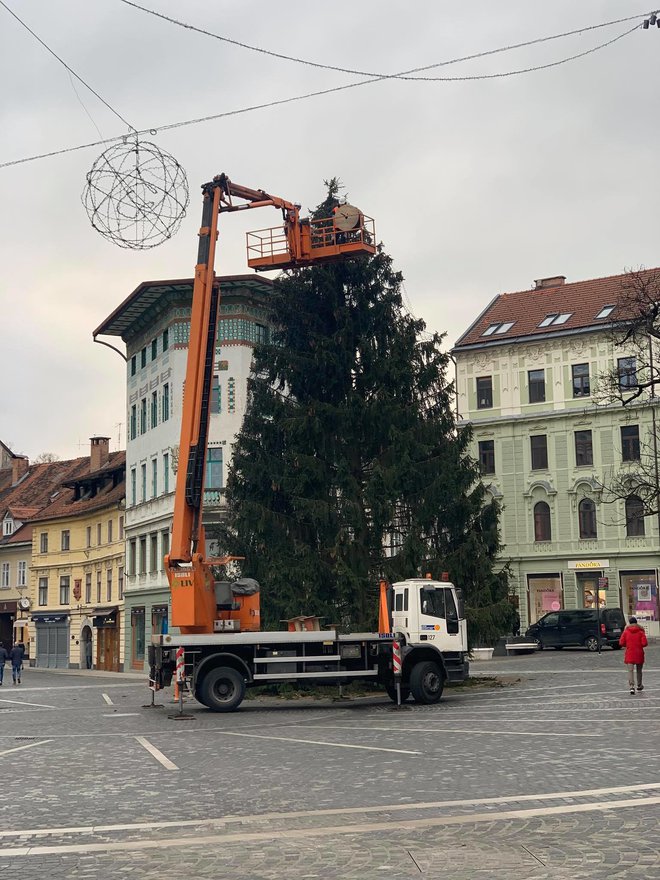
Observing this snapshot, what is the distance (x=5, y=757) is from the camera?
1711 centimetres

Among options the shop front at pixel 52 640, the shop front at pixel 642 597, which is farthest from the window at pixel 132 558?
the shop front at pixel 642 597

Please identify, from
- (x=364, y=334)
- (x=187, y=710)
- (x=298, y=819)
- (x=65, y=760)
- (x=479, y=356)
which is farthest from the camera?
(x=479, y=356)

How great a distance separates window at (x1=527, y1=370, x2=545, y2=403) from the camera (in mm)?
59938

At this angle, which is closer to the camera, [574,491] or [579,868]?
[579,868]

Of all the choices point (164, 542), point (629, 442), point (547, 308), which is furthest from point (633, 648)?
point (547, 308)

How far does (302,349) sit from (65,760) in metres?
17.9

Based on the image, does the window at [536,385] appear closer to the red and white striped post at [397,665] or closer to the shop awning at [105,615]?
the shop awning at [105,615]

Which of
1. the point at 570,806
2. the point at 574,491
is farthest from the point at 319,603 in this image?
the point at 574,491

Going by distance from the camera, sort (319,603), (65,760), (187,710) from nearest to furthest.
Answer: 1. (65,760)
2. (187,710)
3. (319,603)

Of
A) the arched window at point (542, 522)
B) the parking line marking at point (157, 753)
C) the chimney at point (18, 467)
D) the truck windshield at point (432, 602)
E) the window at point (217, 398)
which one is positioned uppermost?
the chimney at point (18, 467)

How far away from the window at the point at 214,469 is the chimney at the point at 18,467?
4567 cm

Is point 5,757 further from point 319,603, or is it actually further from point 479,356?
point 479,356

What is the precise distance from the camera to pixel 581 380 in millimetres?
58594

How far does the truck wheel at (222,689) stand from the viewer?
83.2ft
